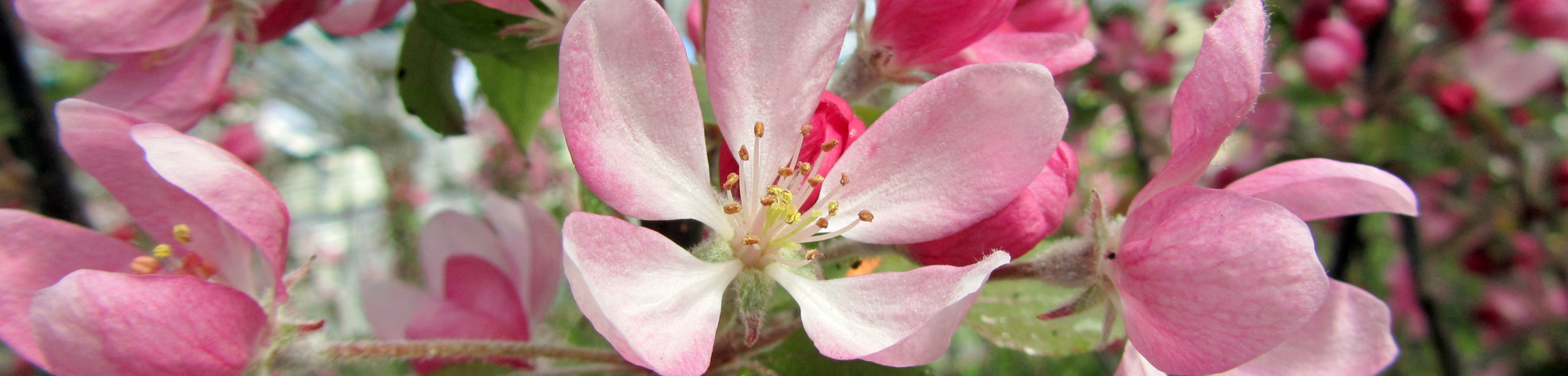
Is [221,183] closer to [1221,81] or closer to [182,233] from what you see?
[182,233]

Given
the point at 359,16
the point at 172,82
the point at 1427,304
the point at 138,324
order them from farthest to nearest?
1. the point at 1427,304
2. the point at 359,16
3. the point at 172,82
4. the point at 138,324

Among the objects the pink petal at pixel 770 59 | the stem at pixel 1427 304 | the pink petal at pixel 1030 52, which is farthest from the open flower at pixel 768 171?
the stem at pixel 1427 304

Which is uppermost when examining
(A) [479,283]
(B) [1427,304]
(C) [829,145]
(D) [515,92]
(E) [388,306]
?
(C) [829,145]

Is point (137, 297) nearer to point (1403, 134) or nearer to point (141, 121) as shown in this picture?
point (141, 121)

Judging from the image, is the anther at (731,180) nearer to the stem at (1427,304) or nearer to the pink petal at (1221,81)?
the pink petal at (1221,81)

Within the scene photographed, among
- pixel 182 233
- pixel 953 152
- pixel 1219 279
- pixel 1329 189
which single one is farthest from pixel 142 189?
pixel 1329 189
